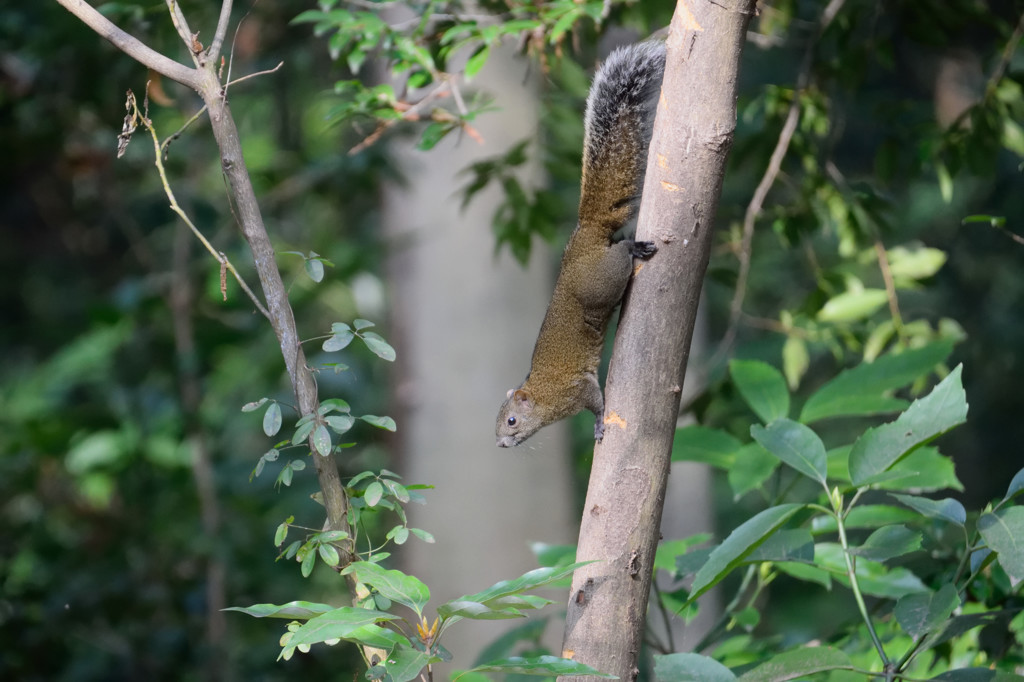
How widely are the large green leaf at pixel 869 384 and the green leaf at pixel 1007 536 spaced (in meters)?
0.43

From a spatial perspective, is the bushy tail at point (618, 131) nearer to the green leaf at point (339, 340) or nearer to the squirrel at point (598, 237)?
the squirrel at point (598, 237)

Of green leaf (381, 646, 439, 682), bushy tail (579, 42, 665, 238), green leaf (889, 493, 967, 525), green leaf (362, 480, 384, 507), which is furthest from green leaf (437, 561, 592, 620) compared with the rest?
bushy tail (579, 42, 665, 238)

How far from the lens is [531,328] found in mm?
3127

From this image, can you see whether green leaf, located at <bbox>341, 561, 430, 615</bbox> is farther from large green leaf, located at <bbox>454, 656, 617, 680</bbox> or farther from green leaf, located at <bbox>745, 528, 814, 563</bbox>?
green leaf, located at <bbox>745, 528, 814, 563</bbox>

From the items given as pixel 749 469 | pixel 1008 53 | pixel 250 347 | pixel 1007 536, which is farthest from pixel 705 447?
pixel 250 347

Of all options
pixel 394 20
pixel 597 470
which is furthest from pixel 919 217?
pixel 597 470

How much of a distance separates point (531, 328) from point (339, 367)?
2178 millimetres

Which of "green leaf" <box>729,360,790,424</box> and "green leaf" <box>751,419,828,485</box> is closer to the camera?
"green leaf" <box>751,419,828,485</box>

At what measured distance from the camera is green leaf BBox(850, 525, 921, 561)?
104 cm

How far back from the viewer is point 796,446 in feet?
3.45

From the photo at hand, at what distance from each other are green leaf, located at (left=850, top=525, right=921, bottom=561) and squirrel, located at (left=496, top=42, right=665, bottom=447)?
1.47 ft

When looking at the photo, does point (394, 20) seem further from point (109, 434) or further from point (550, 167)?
point (109, 434)

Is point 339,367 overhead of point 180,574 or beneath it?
overhead

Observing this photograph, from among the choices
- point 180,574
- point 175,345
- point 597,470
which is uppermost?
point 597,470
